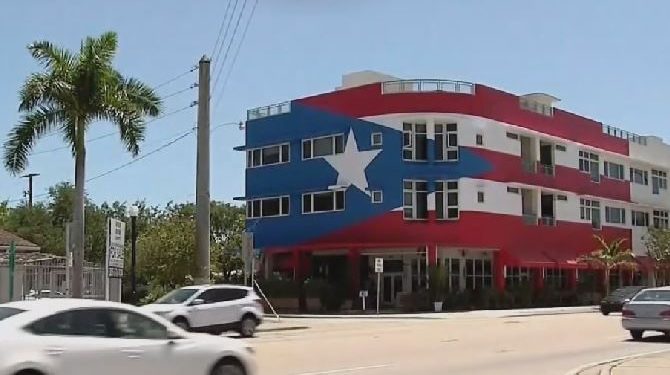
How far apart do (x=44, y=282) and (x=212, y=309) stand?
22.7 ft

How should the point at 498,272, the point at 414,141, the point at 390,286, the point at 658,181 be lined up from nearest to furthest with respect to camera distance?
the point at 414,141
the point at 390,286
the point at 498,272
the point at 658,181

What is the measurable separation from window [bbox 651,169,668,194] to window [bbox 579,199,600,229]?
11.2 m

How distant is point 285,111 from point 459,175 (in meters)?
12.1

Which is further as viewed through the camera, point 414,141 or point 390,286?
point 390,286

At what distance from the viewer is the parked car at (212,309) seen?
2791 centimetres

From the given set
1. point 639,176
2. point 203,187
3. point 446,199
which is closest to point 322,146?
point 446,199

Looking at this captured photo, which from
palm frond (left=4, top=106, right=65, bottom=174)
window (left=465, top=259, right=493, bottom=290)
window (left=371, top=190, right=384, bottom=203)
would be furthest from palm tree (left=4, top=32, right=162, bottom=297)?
window (left=465, top=259, right=493, bottom=290)

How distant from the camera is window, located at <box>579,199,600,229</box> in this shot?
65.4 meters

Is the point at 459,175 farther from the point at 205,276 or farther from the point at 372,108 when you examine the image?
the point at 205,276

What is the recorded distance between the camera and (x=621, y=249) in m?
67.8

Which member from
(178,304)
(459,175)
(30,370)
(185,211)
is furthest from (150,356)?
(185,211)

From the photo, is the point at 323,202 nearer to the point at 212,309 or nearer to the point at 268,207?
the point at 268,207

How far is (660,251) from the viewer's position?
229 ft

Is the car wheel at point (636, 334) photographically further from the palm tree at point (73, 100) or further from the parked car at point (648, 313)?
the palm tree at point (73, 100)
